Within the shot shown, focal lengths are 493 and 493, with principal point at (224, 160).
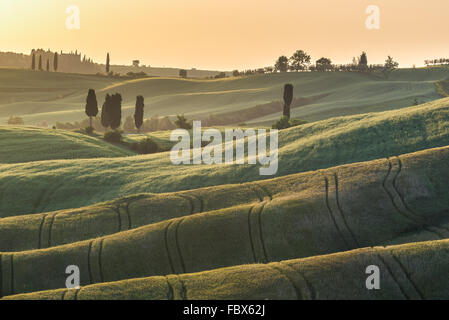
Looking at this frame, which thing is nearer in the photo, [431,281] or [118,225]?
[431,281]

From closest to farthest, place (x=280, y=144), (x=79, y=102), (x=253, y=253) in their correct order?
(x=253, y=253) < (x=280, y=144) < (x=79, y=102)

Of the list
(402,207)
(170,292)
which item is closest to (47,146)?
(402,207)

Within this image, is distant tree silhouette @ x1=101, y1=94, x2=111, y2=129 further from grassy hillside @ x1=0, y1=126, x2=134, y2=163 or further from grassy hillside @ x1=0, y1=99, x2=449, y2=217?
grassy hillside @ x1=0, y1=99, x2=449, y2=217

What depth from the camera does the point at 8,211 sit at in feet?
113

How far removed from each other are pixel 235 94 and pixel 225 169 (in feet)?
411

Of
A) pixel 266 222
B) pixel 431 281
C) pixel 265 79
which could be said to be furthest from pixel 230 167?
pixel 265 79

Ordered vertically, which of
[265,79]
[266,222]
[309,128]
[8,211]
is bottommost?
[8,211]

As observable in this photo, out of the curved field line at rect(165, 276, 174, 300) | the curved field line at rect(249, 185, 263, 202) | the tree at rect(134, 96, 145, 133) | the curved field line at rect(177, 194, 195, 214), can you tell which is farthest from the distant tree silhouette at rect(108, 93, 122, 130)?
the curved field line at rect(165, 276, 174, 300)

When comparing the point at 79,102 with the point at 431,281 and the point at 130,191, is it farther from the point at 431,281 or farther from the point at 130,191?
the point at 431,281

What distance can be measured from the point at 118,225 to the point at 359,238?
1148 cm

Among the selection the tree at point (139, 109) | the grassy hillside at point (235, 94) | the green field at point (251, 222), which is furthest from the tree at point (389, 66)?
the green field at point (251, 222)

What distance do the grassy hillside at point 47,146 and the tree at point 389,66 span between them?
416 feet

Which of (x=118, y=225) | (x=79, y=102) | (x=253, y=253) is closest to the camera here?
(x=253, y=253)
